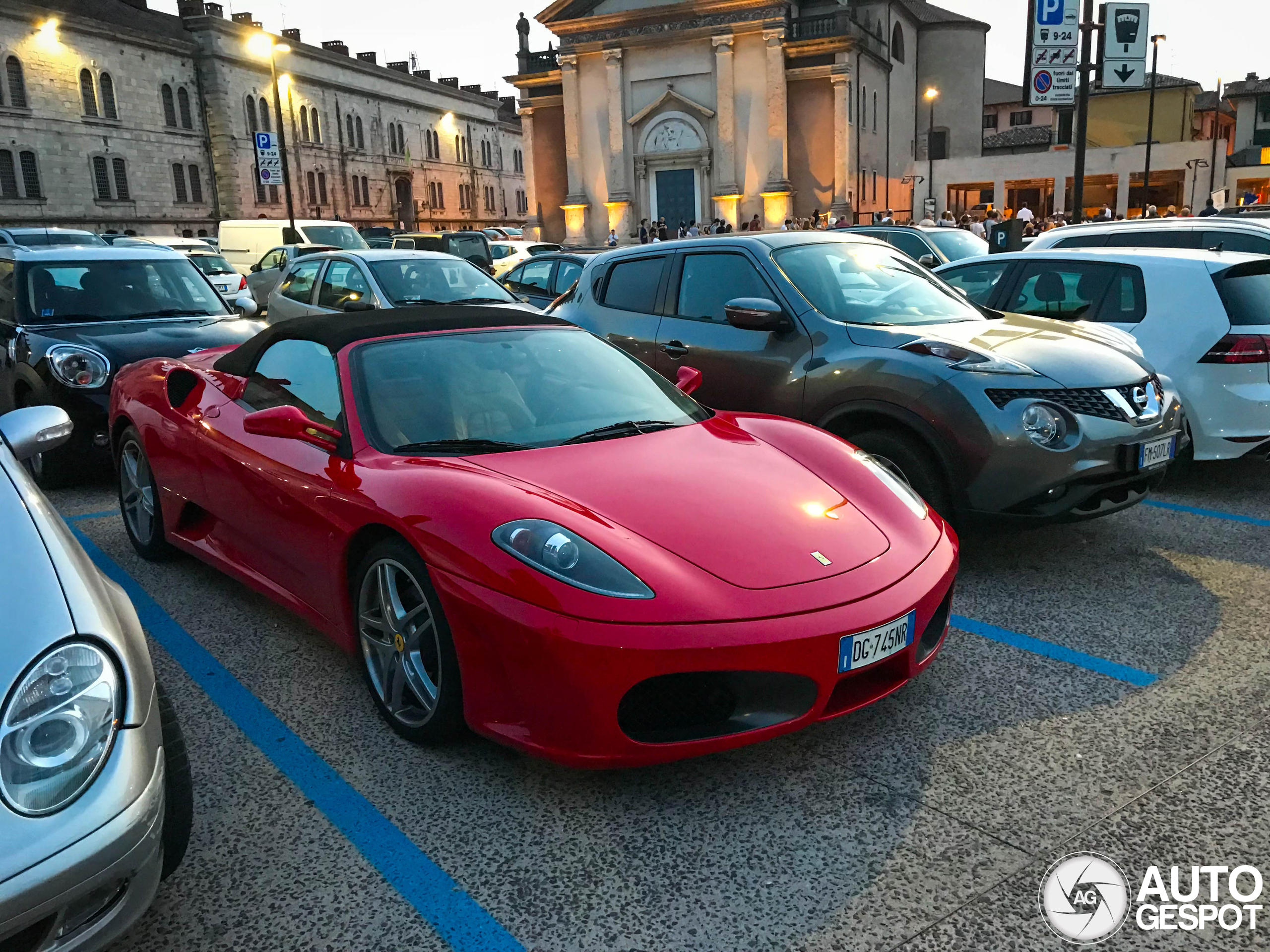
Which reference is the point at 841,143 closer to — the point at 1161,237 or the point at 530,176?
the point at 530,176

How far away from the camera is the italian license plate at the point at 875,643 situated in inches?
117

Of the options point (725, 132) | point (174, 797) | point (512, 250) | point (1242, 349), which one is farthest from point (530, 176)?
point (174, 797)

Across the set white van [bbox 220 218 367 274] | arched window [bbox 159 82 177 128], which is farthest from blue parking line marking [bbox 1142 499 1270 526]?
arched window [bbox 159 82 177 128]

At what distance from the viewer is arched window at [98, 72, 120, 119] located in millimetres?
50156

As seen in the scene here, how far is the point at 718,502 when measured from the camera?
339cm

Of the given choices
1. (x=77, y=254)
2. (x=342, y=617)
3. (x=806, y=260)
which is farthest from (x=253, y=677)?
(x=77, y=254)

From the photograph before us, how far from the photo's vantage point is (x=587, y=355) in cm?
441

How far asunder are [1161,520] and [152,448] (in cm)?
567

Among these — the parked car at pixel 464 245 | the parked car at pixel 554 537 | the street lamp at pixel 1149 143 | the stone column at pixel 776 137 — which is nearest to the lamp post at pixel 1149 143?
the street lamp at pixel 1149 143

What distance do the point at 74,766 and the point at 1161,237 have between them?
964 cm

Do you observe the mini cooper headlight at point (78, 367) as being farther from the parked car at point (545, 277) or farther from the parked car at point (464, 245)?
the parked car at point (464, 245)

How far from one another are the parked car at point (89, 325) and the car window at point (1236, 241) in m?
8.41

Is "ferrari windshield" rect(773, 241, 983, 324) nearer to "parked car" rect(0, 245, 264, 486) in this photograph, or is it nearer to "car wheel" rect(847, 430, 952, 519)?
"car wheel" rect(847, 430, 952, 519)

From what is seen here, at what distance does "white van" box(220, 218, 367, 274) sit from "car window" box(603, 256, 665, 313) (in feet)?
72.4
